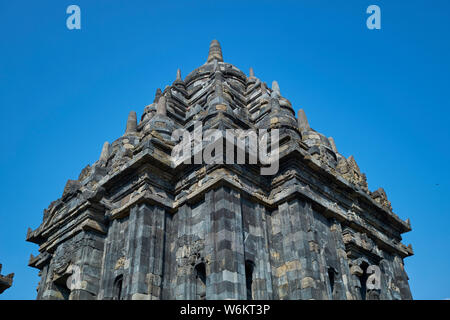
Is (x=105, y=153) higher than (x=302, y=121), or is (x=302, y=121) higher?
(x=302, y=121)

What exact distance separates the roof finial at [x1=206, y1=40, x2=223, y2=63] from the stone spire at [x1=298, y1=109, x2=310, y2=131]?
337 inches

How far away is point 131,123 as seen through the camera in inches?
922

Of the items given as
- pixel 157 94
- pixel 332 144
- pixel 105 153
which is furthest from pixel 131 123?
pixel 332 144

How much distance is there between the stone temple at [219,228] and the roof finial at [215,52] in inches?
360

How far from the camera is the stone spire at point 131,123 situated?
905 inches

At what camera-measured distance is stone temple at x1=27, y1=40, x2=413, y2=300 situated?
48.8 feet

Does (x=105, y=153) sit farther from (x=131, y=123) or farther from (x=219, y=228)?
(x=219, y=228)

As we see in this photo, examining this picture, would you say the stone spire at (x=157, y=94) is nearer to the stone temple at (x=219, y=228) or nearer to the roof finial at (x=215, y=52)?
the stone temple at (x=219, y=228)

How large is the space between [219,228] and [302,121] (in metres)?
11.4
